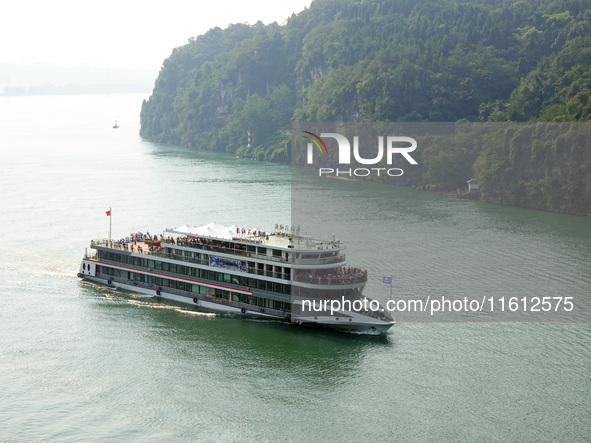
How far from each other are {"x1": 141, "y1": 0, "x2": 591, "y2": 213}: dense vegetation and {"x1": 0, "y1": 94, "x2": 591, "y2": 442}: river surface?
1609cm

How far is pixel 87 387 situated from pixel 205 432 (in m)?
5.75

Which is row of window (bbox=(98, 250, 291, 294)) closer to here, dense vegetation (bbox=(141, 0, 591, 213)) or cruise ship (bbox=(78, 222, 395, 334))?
cruise ship (bbox=(78, 222, 395, 334))

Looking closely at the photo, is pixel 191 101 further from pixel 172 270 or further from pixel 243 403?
pixel 243 403

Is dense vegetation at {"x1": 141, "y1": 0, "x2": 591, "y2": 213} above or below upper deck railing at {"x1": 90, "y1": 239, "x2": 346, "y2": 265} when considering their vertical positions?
above

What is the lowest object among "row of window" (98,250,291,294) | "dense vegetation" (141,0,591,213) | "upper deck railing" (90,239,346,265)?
"row of window" (98,250,291,294)

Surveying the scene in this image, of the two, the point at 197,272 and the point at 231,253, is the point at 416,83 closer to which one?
the point at 197,272

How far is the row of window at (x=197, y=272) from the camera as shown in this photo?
1543 inches

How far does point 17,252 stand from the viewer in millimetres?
51031

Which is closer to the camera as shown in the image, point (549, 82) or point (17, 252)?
point (17, 252)

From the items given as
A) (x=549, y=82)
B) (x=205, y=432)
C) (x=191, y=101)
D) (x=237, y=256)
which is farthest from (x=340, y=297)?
(x=191, y=101)

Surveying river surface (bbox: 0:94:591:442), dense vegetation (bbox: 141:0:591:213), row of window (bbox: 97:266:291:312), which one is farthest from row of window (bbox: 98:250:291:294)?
dense vegetation (bbox: 141:0:591:213)

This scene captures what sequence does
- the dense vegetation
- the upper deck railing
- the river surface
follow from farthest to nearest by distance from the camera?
1. the dense vegetation
2. the upper deck railing
3. the river surface

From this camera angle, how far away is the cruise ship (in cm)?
3759

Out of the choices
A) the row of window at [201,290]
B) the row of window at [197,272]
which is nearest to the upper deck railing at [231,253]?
the row of window at [197,272]
